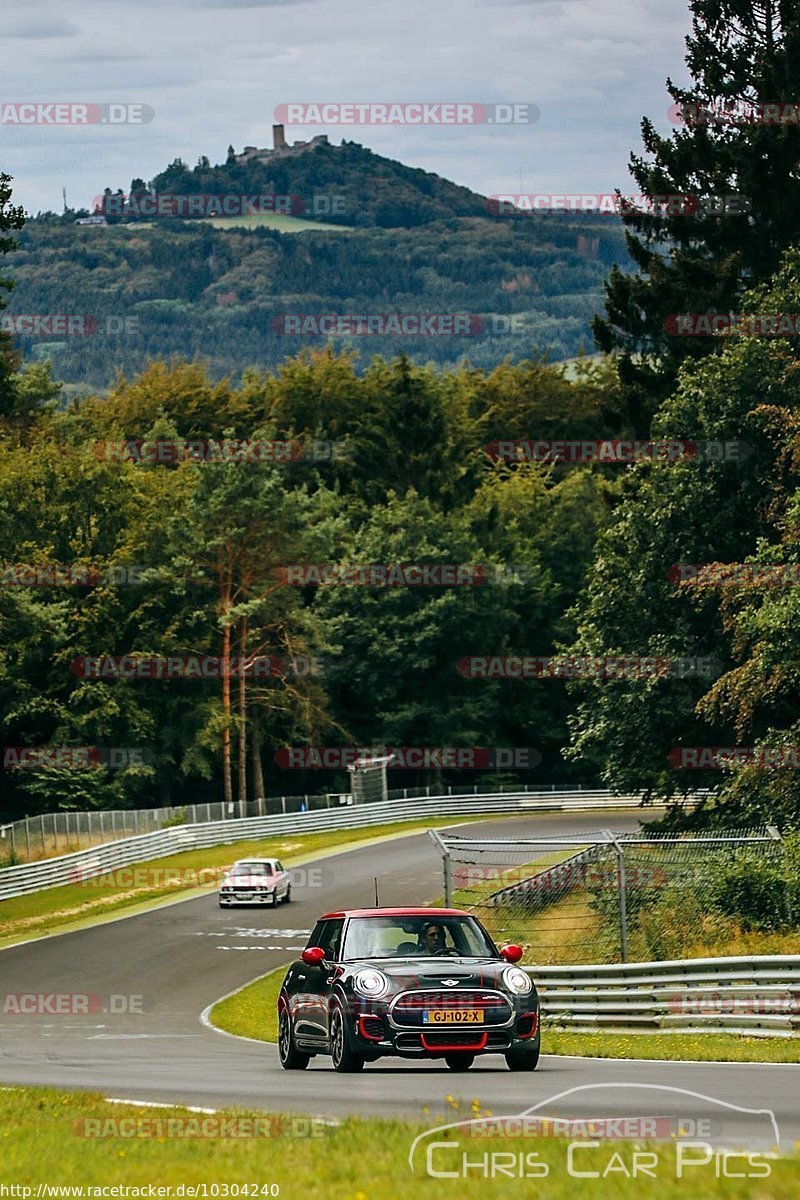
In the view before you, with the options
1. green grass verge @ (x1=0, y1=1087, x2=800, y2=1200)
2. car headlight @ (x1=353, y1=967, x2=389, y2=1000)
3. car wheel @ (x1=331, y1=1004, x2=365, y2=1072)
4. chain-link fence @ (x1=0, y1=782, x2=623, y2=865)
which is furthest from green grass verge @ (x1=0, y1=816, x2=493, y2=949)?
green grass verge @ (x1=0, y1=1087, x2=800, y2=1200)

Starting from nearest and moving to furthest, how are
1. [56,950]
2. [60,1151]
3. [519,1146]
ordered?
[519,1146] → [60,1151] → [56,950]

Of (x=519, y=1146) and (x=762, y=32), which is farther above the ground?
(x=762, y=32)

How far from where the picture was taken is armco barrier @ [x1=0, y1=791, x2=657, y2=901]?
184 ft

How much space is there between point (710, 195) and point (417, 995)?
138 ft

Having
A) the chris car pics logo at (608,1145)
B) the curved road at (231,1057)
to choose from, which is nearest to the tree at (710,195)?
the curved road at (231,1057)

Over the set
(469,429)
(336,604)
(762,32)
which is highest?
(762,32)

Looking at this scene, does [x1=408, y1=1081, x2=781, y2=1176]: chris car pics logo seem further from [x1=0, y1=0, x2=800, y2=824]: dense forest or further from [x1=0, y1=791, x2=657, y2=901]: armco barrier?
[x1=0, y1=791, x2=657, y2=901]: armco barrier

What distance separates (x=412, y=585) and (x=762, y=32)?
139 feet

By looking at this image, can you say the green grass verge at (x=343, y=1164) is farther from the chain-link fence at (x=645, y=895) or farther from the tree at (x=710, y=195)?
the tree at (x=710, y=195)

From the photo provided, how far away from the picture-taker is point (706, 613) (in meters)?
44.5

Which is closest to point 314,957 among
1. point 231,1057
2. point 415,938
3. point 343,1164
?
point 415,938

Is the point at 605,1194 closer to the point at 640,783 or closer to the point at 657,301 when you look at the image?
the point at 640,783

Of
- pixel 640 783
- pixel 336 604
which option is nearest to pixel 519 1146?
pixel 640 783

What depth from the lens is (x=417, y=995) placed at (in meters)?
16.2
